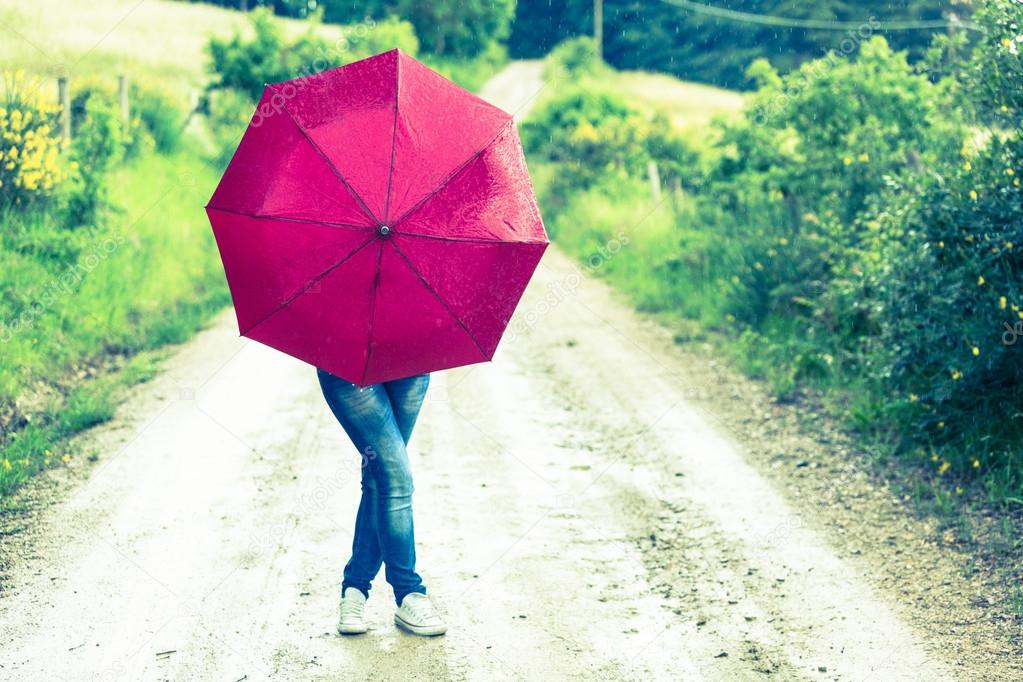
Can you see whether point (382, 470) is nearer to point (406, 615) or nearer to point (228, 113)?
point (406, 615)

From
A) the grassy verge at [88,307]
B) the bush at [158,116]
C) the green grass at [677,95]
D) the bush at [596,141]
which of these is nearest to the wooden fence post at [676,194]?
the bush at [596,141]

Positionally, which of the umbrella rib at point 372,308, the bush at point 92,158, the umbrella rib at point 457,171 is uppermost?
the umbrella rib at point 457,171

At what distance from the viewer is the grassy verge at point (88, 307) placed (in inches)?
301

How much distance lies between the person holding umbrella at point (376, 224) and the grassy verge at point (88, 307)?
3.46 meters

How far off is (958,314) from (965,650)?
274 centimetres

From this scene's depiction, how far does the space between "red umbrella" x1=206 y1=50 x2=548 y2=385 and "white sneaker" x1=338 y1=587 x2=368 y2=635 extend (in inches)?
46.7

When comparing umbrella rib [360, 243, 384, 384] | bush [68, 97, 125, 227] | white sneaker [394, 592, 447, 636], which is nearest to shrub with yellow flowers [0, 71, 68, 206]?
bush [68, 97, 125, 227]

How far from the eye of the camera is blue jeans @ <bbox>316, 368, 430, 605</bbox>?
4.18 m

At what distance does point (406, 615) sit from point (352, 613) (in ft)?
0.78

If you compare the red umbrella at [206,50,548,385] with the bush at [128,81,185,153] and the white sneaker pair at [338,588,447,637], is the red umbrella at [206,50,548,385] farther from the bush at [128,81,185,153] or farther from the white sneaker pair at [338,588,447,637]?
the bush at [128,81,185,153]

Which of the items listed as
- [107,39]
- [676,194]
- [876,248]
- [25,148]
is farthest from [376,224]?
[107,39]

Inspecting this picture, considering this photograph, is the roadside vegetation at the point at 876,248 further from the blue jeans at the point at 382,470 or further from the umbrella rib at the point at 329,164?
the umbrella rib at the point at 329,164

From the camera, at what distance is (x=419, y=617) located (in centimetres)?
457

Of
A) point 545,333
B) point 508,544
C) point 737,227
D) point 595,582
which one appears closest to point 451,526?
point 508,544
